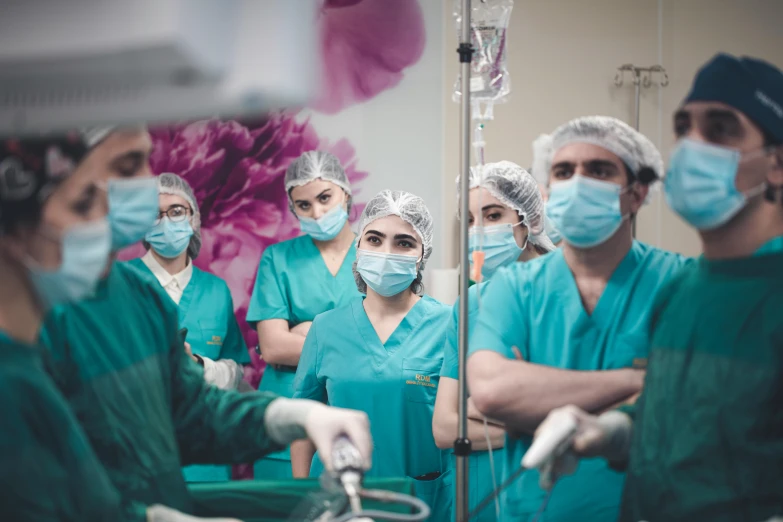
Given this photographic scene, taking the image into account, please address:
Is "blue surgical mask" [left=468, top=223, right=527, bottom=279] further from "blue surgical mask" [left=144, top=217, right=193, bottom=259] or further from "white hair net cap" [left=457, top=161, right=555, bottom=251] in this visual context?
"blue surgical mask" [left=144, top=217, right=193, bottom=259]

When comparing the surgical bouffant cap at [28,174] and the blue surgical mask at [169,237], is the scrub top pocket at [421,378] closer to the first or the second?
the blue surgical mask at [169,237]

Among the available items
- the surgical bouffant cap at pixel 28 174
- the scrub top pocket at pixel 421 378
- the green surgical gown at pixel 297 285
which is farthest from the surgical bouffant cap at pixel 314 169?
the surgical bouffant cap at pixel 28 174

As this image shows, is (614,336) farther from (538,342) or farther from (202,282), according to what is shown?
(202,282)

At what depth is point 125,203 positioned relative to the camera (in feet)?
4.27

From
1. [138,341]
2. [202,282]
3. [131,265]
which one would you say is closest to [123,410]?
[138,341]

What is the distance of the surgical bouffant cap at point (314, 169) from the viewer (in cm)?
283

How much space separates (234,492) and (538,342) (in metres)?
0.72

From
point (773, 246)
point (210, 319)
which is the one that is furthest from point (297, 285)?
point (773, 246)

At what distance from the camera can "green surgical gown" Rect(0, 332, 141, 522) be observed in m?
1.12

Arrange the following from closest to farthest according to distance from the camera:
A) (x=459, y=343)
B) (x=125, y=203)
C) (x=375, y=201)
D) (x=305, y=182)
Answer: (x=125, y=203), (x=459, y=343), (x=375, y=201), (x=305, y=182)

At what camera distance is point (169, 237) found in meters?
2.30

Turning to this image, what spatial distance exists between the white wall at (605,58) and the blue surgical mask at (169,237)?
3.77 feet

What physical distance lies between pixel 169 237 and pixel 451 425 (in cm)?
108

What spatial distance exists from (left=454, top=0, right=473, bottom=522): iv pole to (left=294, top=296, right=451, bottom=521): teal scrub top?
0.47 metres
